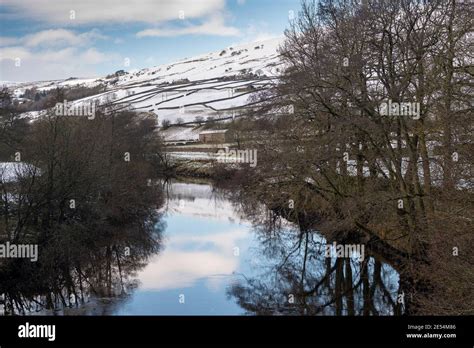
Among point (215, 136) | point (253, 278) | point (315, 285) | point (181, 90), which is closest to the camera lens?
point (315, 285)

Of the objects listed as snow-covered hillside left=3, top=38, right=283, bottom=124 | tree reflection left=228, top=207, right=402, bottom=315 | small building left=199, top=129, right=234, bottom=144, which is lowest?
tree reflection left=228, top=207, right=402, bottom=315

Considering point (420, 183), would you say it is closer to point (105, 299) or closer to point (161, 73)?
→ point (105, 299)

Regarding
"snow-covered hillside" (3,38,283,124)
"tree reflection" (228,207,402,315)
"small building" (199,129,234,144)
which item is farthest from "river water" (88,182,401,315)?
"small building" (199,129,234,144)

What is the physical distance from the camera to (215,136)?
65.3ft

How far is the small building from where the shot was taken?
1824cm

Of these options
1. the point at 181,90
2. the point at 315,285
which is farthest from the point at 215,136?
the point at 315,285

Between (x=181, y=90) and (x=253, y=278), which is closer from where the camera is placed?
(x=253, y=278)

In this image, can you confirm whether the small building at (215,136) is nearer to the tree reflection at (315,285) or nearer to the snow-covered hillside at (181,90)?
the snow-covered hillside at (181,90)

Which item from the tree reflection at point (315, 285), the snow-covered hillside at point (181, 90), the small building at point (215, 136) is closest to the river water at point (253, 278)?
the tree reflection at point (315, 285)

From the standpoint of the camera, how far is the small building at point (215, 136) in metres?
18.2

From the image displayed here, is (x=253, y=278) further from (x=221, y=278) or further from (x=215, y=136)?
(x=215, y=136)

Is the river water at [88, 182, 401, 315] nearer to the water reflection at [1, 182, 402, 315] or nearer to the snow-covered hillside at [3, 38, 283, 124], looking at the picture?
the water reflection at [1, 182, 402, 315]

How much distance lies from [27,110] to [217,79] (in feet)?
67.5
